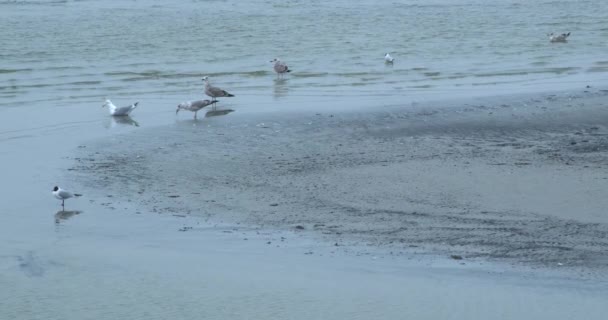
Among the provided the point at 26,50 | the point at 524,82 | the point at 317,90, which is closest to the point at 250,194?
the point at 317,90

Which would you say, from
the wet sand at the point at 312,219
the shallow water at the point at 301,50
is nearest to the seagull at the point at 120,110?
the wet sand at the point at 312,219

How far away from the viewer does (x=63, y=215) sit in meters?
10.1

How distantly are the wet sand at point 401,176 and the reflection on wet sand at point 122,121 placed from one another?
0.67 m

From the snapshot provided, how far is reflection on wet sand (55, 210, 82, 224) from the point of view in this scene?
995 cm

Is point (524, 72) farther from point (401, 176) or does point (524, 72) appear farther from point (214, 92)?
point (401, 176)

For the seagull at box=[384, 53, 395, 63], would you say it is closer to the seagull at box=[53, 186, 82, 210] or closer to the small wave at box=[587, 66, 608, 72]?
the small wave at box=[587, 66, 608, 72]

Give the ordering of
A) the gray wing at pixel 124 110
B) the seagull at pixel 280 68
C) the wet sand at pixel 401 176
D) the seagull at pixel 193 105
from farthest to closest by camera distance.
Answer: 1. the seagull at pixel 280 68
2. the seagull at pixel 193 105
3. the gray wing at pixel 124 110
4. the wet sand at pixel 401 176

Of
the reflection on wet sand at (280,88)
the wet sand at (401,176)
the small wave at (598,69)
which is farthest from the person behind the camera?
the small wave at (598,69)

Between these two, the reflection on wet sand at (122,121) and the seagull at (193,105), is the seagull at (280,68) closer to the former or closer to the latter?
the seagull at (193,105)

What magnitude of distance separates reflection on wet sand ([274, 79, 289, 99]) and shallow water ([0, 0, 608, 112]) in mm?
34

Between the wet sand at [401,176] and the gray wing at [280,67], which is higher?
the gray wing at [280,67]

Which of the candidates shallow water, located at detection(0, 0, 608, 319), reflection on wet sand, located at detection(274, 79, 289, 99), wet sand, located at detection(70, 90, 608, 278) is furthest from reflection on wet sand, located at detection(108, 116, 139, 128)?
reflection on wet sand, located at detection(274, 79, 289, 99)

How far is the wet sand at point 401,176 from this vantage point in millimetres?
8914

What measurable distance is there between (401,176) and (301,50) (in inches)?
561
